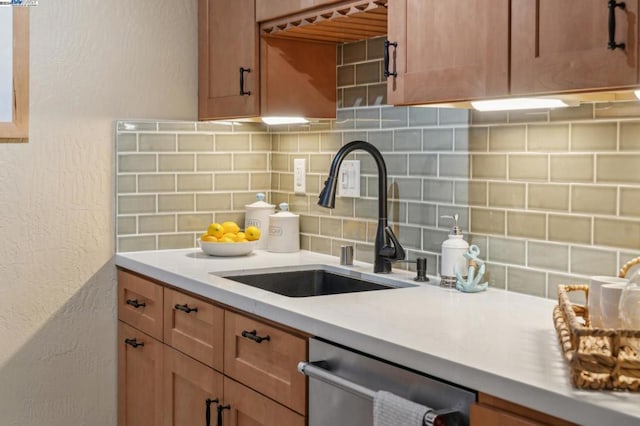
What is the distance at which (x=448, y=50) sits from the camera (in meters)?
1.88

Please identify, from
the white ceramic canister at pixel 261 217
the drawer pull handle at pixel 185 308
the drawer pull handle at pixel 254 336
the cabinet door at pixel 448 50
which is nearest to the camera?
the cabinet door at pixel 448 50

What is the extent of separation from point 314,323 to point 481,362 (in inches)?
19.5

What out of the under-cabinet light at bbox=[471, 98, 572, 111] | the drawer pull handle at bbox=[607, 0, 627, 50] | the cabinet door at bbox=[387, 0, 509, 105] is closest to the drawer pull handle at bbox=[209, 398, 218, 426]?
the cabinet door at bbox=[387, 0, 509, 105]

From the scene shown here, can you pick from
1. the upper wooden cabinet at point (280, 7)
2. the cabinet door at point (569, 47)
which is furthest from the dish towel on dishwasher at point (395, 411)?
the upper wooden cabinet at point (280, 7)

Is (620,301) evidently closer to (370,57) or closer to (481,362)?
(481,362)

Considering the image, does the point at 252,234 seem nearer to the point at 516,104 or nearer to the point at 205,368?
the point at 205,368

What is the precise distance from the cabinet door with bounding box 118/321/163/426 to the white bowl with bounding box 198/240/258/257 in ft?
1.21

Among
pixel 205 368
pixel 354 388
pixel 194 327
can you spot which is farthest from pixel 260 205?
pixel 354 388

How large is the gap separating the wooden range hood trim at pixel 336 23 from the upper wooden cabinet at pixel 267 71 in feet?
0.17

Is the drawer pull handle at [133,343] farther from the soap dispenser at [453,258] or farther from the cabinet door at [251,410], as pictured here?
the soap dispenser at [453,258]

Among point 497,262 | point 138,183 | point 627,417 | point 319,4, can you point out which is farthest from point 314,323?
point 138,183

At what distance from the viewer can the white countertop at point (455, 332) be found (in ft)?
4.13

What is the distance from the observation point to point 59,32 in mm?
2912

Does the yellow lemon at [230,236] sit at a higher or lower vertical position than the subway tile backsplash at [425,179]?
lower
